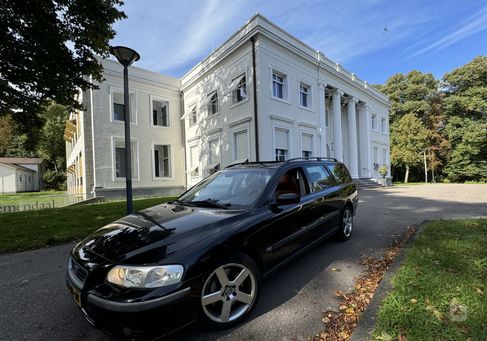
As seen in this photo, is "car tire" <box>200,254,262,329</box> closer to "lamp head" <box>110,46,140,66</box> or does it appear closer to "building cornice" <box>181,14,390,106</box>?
"lamp head" <box>110,46,140,66</box>

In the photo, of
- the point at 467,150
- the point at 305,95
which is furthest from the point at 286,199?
the point at 467,150

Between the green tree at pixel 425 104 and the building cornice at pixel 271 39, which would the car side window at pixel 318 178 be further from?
the green tree at pixel 425 104

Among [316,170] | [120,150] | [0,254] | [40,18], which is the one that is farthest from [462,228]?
[120,150]

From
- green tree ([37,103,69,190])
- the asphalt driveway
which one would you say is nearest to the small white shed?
green tree ([37,103,69,190])

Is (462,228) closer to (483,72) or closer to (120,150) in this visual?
(120,150)

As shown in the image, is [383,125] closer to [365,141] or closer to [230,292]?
[365,141]

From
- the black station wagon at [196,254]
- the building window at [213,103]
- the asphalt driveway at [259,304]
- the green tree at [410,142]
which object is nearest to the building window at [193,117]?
the building window at [213,103]

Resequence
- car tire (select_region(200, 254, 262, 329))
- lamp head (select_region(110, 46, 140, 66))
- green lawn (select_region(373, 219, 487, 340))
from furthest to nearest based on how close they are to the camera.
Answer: lamp head (select_region(110, 46, 140, 66)) → car tire (select_region(200, 254, 262, 329)) → green lawn (select_region(373, 219, 487, 340))

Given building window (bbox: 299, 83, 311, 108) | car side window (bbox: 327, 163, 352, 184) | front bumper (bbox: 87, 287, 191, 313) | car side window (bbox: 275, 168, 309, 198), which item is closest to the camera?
front bumper (bbox: 87, 287, 191, 313)

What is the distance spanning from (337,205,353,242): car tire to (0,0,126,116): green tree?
339 inches

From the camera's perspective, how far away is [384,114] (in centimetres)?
2891

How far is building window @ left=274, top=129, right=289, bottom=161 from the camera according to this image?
1557 cm

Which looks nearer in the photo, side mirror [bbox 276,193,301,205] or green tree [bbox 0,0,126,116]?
side mirror [bbox 276,193,301,205]

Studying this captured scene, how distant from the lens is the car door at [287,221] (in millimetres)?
3232
